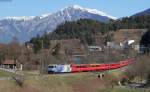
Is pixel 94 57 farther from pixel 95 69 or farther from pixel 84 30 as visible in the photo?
pixel 84 30

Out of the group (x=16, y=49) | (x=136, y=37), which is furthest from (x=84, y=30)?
(x=16, y=49)

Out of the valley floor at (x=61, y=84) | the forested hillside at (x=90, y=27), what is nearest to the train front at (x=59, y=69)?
the valley floor at (x=61, y=84)

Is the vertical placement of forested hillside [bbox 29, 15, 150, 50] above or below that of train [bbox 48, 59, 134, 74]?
above

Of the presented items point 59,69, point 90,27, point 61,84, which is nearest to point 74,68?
point 59,69

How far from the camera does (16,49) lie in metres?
92.6

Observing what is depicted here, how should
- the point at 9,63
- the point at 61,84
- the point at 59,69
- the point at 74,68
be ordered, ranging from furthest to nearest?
the point at 9,63
the point at 74,68
the point at 59,69
the point at 61,84

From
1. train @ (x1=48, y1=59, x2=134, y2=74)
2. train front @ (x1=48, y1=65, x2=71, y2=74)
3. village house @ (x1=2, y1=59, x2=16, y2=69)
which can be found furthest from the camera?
village house @ (x1=2, y1=59, x2=16, y2=69)

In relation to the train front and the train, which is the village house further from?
the train front

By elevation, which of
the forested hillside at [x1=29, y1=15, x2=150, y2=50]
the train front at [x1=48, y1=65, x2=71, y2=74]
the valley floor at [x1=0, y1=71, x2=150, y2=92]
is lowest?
the valley floor at [x1=0, y1=71, x2=150, y2=92]

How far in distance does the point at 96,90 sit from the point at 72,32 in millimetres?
113778

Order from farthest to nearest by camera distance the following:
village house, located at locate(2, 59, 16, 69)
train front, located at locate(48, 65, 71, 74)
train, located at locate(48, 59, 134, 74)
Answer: village house, located at locate(2, 59, 16, 69) → train, located at locate(48, 59, 134, 74) → train front, located at locate(48, 65, 71, 74)

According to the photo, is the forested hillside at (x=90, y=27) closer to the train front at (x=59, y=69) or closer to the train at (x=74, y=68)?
the train at (x=74, y=68)

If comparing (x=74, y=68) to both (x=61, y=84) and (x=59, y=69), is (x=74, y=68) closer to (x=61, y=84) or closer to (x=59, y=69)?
(x=59, y=69)

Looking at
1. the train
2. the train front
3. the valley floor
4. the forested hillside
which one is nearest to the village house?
the train
